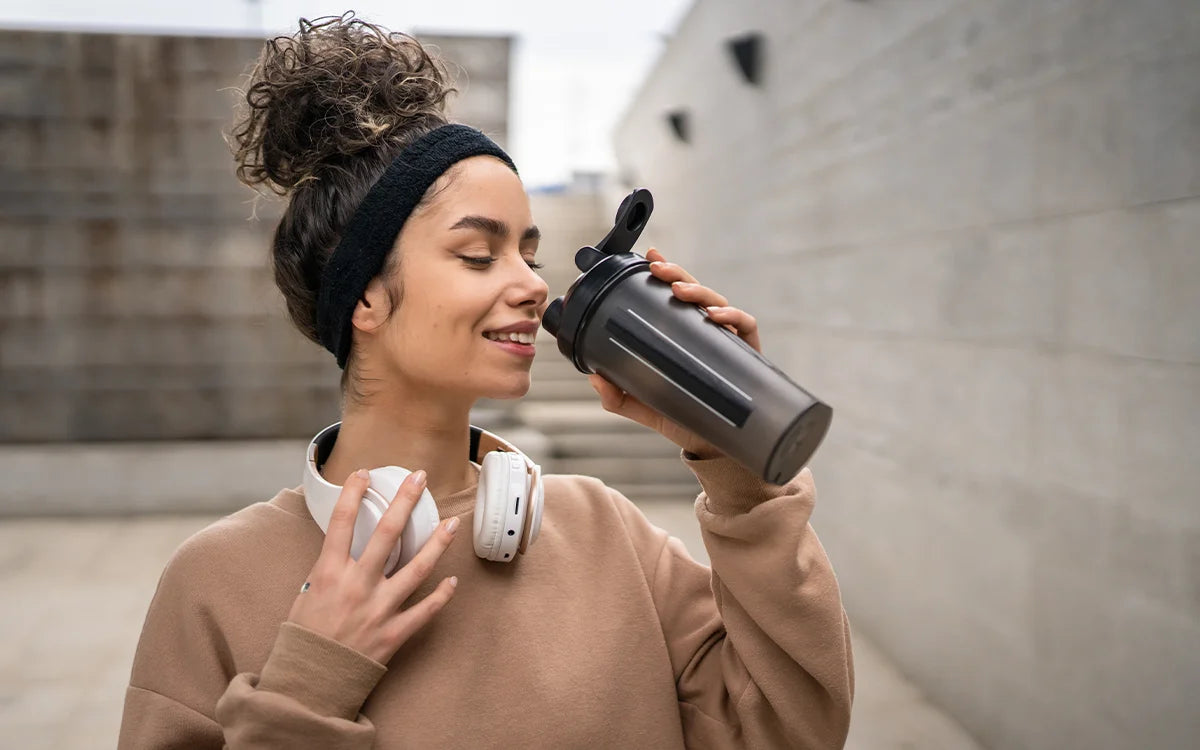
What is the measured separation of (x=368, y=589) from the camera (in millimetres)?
991

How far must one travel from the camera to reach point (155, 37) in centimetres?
525

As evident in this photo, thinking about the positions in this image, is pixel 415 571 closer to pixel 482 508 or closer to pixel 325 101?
pixel 482 508

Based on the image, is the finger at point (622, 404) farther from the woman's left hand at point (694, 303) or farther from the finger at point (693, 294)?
the finger at point (693, 294)

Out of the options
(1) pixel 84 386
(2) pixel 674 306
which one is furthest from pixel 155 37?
(2) pixel 674 306

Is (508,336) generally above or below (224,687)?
above

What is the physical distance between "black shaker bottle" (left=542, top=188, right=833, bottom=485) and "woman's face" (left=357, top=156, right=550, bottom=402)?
0.12 meters

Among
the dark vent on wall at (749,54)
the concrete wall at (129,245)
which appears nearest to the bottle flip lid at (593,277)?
the dark vent on wall at (749,54)

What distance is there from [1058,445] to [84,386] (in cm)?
493

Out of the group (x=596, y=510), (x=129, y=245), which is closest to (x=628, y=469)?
(x=129, y=245)

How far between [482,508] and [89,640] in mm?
3090

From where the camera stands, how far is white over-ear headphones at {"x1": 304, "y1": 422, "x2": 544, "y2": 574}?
3.49 feet

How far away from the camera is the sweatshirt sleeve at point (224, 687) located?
3.03 feet

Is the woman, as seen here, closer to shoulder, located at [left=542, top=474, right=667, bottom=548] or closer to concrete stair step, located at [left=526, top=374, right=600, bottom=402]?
shoulder, located at [left=542, top=474, right=667, bottom=548]

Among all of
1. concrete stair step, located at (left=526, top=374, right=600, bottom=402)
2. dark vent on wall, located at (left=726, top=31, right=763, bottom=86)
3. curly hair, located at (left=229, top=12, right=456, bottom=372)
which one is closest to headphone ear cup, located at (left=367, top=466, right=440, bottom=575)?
curly hair, located at (left=229, top=12, right=456, bottom=372)
